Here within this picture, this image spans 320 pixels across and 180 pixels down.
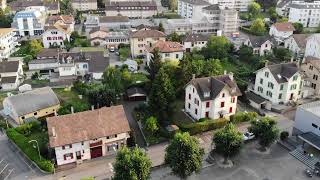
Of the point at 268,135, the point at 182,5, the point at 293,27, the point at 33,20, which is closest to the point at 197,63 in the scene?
the point at 268,135

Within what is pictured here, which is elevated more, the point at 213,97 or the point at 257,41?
the point at 257,41

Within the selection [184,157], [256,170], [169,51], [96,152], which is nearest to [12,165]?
[96,152]

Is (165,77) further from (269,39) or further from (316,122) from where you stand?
(269,39)

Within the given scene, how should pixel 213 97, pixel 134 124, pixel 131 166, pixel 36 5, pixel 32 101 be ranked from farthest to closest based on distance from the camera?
pixel 36 5 < pixel 32 101 < pixel 134 124 < pixel 213 97 < pixel 131 166

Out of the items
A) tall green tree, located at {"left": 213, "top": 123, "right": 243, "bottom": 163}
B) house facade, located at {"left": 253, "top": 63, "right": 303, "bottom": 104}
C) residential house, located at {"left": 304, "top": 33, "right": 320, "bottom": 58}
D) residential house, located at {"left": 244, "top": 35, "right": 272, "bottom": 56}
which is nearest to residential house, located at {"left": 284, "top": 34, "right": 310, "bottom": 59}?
residential house, located at {"left": 304, "top": 33, "right": 320, "bottom": 58}

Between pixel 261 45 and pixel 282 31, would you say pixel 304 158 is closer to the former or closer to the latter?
pixel 261 45

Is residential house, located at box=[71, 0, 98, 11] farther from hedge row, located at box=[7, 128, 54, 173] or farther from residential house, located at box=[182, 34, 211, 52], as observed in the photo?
hedge row, located at box=[7, 128, 54, 173]

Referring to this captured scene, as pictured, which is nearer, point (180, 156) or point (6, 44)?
point (180, 156)
